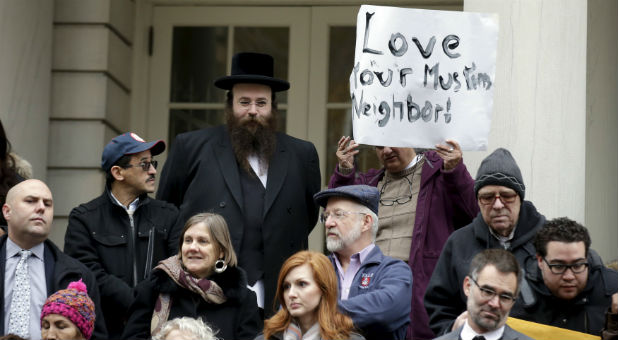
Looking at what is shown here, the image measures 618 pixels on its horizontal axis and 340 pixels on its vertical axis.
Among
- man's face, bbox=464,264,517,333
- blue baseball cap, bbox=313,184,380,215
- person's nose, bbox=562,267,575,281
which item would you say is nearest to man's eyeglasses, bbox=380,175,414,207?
blue baseball cap, bbox=313,184,380,215

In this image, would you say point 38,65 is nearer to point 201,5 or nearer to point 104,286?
point 201,5

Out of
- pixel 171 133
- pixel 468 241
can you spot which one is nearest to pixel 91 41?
pixel 171 133

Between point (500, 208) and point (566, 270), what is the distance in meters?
0.60

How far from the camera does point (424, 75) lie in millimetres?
7855

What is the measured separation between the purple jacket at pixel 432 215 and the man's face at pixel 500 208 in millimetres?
554

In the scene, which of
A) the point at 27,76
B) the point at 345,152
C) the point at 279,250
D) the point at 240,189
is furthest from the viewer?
the point at 27,76

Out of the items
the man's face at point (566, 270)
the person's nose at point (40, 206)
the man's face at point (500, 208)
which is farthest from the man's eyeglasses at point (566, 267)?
the person's nose at point (40, 206)

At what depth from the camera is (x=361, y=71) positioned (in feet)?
25.7

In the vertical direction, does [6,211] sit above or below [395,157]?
below

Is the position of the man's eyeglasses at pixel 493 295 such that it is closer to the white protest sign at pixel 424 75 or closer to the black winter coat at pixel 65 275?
the white protest sign at pixel 424 75

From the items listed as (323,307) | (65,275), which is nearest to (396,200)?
(323,307)

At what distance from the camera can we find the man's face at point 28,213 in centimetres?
742

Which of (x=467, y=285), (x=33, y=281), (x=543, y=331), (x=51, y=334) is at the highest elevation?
(x=467, y=285)

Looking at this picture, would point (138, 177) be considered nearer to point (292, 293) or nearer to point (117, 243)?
point (117, 243)
